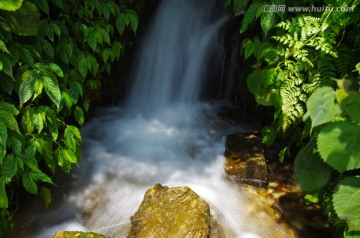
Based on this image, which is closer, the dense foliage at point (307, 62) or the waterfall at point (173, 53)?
the dense foliage at point (307, 62)

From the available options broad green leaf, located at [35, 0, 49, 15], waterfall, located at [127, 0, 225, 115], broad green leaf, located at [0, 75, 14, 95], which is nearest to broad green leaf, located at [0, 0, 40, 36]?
broad green leaf, located at [35, 0, 49, 15]

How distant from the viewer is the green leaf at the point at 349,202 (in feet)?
6.64

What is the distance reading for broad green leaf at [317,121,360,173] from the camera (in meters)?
1.88

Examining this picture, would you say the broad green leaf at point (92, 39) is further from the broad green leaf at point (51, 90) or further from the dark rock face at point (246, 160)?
the dark rock face at point (246, 160)

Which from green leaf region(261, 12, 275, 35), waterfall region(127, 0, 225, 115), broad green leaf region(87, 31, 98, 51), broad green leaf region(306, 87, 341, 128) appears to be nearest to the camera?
broad green leaf region(306, 87, 341, 128)

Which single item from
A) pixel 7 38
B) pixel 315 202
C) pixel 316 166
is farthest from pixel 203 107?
pixel 7 38

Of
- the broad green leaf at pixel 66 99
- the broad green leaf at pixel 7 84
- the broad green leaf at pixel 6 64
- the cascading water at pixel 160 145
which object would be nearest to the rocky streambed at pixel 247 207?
the cascading water at pixel 160 145

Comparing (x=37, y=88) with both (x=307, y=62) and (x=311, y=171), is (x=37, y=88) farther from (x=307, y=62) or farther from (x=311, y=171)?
(x=307, y=62)

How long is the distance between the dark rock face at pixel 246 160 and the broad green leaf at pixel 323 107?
1.71 metres

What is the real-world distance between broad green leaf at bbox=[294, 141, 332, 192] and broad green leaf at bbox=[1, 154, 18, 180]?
201cm

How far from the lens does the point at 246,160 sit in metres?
3.78

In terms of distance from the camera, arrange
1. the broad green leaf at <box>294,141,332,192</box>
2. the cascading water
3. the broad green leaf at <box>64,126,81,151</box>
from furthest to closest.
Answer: the cascading water, the broad green leaf at <box>64,126,81,151</box>, the broad green leaf at <box>294,141,332,192</box>

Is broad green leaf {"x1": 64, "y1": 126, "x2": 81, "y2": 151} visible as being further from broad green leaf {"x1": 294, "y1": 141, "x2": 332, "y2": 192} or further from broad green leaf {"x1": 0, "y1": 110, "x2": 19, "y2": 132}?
broad green leaf {"x1": 294, "y1": 141, "x2": 332, "y2": 192}

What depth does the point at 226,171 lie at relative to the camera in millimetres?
3729
